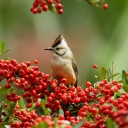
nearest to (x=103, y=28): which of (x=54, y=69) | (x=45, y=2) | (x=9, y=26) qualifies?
(x=9, y=26)

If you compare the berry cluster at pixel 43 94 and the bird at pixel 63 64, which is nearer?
the berry cluster at pixel 43 94

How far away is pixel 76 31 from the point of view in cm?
1723

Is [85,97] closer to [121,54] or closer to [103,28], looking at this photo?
[121,54]

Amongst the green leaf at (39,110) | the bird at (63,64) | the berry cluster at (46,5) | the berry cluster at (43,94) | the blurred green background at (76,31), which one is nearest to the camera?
the berry cluster at (43,94)

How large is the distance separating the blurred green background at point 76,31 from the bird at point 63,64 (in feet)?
11.8

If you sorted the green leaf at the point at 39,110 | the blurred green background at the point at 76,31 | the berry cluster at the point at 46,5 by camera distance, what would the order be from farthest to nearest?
the blurred green background at the point at 76,31 < the berry cluster at the point at 46,5 < the green leaf at the point at 39,110

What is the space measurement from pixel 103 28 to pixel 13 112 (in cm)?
1004

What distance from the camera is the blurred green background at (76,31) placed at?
1210 centimetres

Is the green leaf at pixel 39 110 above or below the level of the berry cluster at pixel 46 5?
below

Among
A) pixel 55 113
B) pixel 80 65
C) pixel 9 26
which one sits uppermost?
pixel 9 26

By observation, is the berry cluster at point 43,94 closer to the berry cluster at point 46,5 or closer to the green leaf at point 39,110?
the green leaf at point 39,110

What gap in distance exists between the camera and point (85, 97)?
14.6ft

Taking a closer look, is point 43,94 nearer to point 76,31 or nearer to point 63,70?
point 63,70

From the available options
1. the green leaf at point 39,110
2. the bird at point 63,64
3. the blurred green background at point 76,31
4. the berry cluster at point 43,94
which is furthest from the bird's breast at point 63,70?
the blurred green background at point 76,31
